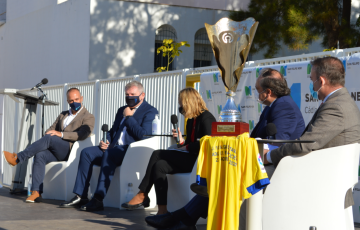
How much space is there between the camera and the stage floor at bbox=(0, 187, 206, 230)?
4932 millimetres

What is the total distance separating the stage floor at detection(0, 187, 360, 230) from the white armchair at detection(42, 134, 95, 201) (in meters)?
0.39

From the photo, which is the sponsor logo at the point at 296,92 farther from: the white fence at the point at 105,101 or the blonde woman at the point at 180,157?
the white fence at the point at 105,101

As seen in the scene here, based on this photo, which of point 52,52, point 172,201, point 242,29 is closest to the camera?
point 242,29

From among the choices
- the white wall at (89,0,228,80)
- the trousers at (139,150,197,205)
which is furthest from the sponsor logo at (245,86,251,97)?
the white wall at (89,0,228,80)

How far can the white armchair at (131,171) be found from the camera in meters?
6.16

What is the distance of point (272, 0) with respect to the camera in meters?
15.0

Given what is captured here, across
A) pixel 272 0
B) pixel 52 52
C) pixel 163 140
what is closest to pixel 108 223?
pixel 163 140

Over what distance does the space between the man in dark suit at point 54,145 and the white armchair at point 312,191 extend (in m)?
4.13

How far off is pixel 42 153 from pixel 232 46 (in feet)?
13.0

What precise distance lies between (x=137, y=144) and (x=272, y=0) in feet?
33.5

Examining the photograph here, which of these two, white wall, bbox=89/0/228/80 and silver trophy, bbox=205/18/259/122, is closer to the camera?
silver trophy, bbox=205/18/259/122

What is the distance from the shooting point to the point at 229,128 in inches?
139

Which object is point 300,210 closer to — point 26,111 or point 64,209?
point 64,209

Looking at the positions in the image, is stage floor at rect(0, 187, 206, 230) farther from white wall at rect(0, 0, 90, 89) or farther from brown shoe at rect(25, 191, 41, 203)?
white wall at rect(0, 0, 90, 89)
